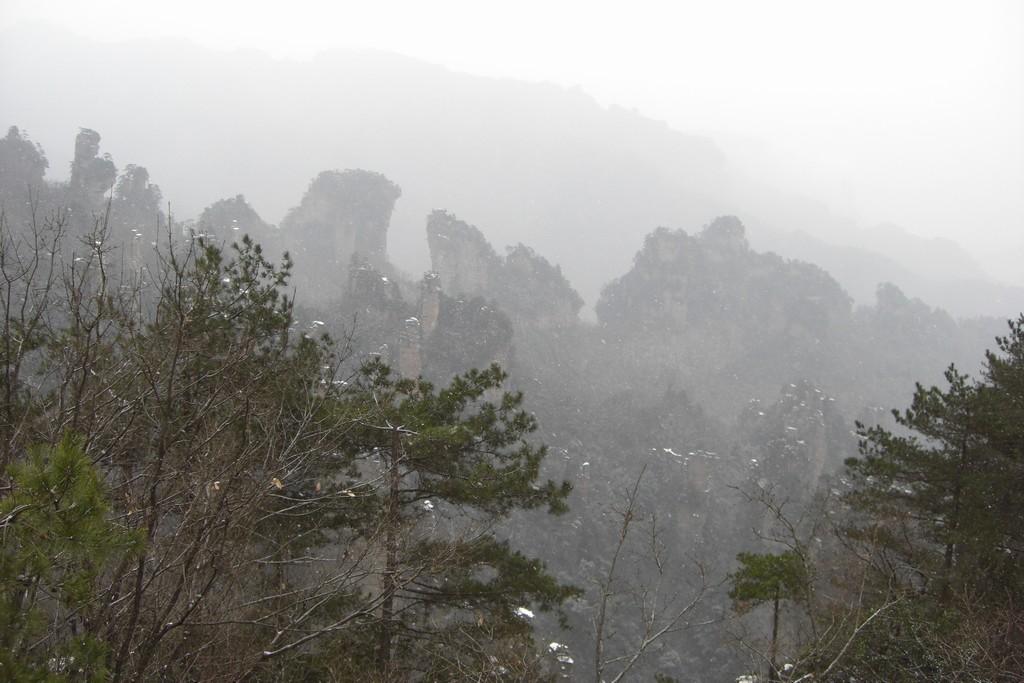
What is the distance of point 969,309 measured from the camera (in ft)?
299

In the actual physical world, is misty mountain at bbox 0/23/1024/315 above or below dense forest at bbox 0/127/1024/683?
above

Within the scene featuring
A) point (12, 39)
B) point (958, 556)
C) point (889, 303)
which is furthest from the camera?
point (12, 39)

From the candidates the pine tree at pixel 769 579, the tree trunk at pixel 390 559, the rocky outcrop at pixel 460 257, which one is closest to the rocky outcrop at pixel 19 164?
the rocky outcrop at pixel 460 257

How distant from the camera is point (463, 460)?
9.89 metres

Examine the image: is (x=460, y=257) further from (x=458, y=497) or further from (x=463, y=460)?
(x=458, y=497)

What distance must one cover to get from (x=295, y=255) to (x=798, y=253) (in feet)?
265

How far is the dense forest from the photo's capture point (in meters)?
4.77

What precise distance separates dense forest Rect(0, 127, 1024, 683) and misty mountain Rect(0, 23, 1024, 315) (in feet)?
103

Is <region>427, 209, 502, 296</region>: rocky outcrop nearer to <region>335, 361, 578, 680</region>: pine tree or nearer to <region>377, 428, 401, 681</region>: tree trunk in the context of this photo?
<region>335, 361, 578, 680</region>: pine tree

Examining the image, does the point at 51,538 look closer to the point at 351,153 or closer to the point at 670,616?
the point at 670,616

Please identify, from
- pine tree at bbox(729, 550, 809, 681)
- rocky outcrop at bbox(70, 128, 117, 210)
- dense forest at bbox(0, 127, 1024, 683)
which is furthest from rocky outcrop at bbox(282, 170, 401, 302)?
pine tree at bbox(729, 550, 809, 681)

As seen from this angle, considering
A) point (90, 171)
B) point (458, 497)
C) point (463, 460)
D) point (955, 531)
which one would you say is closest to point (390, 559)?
point (458, 497)

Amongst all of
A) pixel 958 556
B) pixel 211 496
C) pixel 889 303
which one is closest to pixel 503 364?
pixel 958 556

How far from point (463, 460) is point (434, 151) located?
113m
